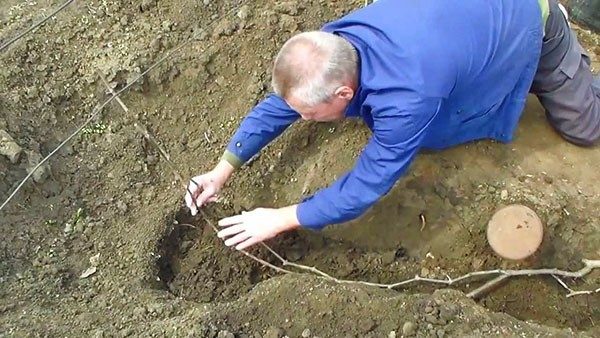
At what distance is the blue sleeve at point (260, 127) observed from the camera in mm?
2764

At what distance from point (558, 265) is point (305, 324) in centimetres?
117

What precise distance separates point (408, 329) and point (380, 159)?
0.54 m

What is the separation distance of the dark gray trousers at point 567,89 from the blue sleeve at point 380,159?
829mm

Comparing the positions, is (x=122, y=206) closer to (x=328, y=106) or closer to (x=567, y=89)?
(x=328, y=106)

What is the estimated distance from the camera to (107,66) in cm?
334

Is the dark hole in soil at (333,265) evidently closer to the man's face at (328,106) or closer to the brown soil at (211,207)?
the brown soil at (211,207)

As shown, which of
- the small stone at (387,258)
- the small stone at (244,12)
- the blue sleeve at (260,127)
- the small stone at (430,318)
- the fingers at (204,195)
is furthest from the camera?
the small stone at (244,12)

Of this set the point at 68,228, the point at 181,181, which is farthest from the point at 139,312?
the point at 181,181

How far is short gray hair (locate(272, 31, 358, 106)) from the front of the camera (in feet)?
7.53

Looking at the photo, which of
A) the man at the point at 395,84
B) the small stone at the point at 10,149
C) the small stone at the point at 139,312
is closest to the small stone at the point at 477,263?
the man at the point at 395,84

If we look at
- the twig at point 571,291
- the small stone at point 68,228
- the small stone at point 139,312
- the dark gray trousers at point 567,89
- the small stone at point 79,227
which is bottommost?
the twig at point 571,291

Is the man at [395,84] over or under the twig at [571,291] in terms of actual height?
over

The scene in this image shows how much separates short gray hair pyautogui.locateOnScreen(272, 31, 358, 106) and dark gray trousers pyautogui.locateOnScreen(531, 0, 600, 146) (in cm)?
102

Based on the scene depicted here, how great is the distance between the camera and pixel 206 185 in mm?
2873
